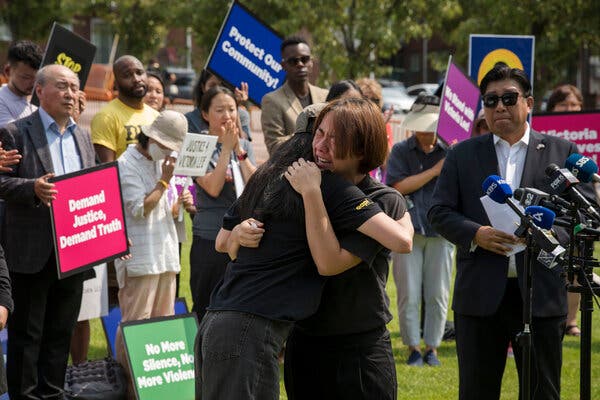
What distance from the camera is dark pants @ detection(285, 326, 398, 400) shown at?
4.42 meters

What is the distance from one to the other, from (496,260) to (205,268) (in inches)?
111

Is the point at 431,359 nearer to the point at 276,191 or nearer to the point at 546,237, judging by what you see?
the point at 546,237

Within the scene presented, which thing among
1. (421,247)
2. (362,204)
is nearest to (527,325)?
(362,204)

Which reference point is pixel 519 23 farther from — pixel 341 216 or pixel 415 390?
pixel 341 216

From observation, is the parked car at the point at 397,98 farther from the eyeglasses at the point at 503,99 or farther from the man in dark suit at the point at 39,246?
the eyeglasses at the point at 503,99

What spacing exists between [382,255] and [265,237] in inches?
21.8

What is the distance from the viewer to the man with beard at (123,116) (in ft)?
27.2

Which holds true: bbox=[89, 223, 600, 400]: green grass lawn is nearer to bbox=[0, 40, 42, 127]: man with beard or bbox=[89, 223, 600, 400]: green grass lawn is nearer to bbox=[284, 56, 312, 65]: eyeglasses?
bbox=[0, 40, 42, 127]: man with beard

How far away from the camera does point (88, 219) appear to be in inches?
273

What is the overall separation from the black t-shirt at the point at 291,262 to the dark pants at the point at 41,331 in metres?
2.75

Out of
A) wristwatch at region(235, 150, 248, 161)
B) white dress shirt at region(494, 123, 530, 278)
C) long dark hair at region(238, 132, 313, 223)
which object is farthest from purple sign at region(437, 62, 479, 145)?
long dark hair at region(238, 132, 313, 223)

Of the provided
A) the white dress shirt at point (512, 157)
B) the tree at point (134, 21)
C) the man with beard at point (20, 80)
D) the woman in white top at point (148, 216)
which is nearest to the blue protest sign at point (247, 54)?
the man with beard at point (20, 80)

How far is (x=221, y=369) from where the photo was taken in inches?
166

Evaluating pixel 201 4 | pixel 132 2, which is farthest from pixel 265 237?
pixel 132 2
